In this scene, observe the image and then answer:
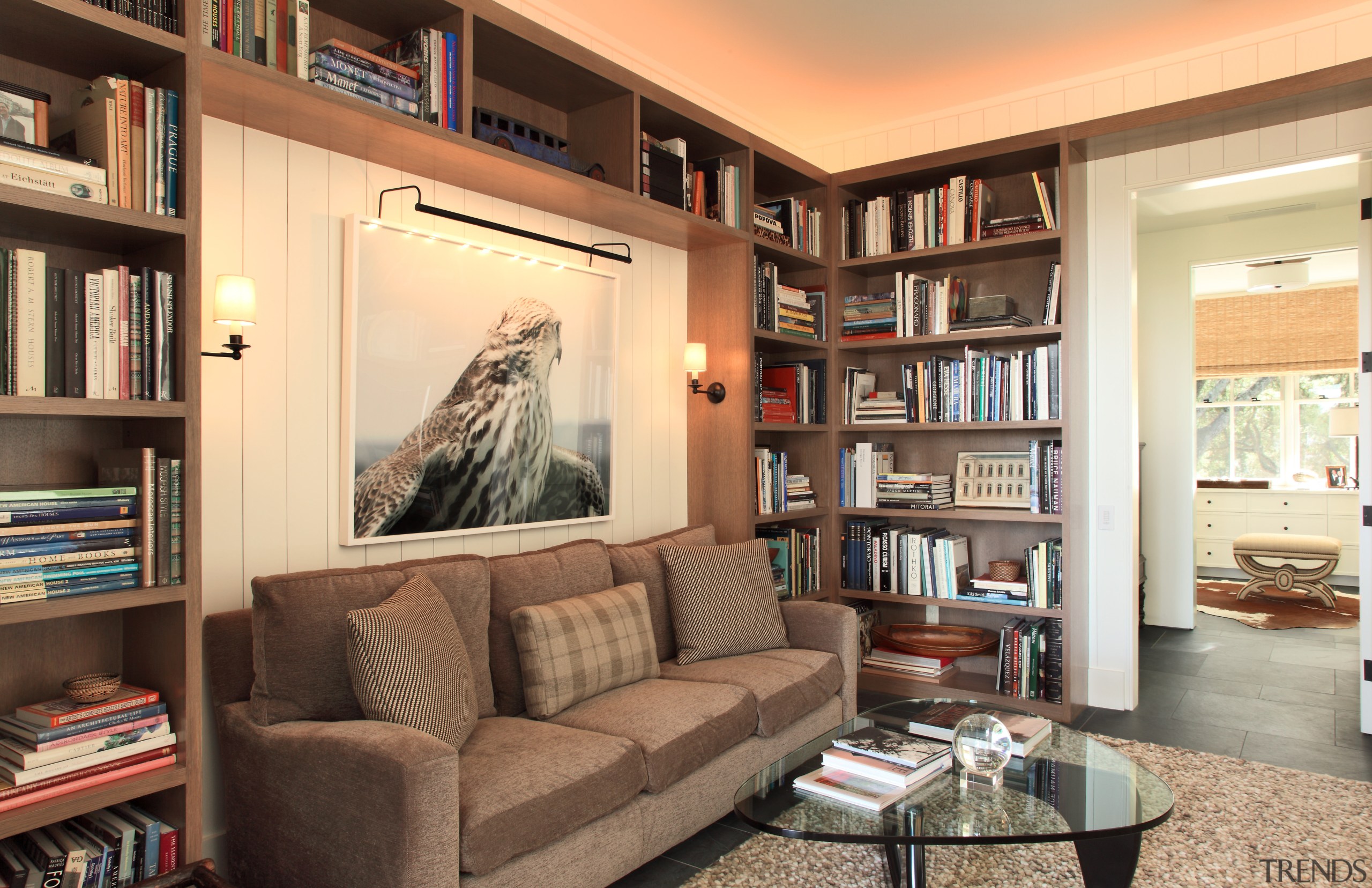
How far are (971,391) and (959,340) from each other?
255 mm

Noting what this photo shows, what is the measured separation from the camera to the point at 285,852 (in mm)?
2043

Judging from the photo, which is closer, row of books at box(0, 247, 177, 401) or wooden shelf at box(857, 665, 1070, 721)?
row of books at box(0, 247, 177, 401)

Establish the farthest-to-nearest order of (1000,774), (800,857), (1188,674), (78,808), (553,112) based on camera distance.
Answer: (1188,674)
(553,112)
(800,857)
(1000,774)
(78,808)

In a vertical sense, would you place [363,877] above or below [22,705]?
below

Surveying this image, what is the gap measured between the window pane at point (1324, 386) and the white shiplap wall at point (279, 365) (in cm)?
869

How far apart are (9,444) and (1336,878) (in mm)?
3706

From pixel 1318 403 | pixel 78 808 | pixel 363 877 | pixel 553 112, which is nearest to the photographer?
pixel 78 808

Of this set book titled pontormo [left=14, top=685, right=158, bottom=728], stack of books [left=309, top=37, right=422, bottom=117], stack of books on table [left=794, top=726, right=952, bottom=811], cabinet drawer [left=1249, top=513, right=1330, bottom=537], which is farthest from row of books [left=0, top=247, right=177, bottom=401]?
cabinet drawer [left=1249, top=513, right=1330, bottom=537]

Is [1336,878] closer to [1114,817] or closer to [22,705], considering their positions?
[1114,817]

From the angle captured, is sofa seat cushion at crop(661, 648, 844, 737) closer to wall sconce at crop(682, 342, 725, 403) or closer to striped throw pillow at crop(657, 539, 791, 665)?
striped throw pillow at crop(657, 539, 791, 665)

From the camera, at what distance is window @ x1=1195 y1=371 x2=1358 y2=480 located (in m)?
8.23

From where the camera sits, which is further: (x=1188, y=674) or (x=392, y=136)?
(x=1188, y=674)

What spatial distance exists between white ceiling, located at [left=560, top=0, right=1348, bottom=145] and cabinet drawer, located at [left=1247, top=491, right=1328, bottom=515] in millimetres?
5832

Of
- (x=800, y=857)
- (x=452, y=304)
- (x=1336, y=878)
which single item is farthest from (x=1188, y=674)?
(x=452, y=304)
